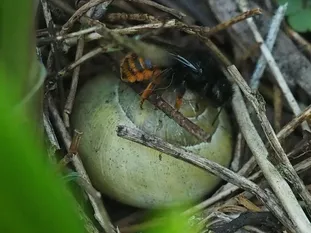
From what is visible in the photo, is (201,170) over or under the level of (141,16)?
under

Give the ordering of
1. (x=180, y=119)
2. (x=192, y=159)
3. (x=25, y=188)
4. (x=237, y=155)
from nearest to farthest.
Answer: (x=25, y=188) → (x=192, y=159) → (x=180, y=119) → (x=237, y=155)

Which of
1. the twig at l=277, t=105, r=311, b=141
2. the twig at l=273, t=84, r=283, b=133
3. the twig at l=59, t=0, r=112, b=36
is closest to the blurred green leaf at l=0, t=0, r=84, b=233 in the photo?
the twig at l=59, t=0, r=112, b=36

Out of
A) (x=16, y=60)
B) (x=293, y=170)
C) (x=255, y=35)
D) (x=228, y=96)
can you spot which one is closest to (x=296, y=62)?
(x=255, y=35)

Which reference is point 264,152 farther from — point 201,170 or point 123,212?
point 123,212

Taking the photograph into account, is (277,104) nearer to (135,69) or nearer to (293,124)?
(293,124)

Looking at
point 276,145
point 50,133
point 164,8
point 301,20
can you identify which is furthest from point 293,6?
point 50,133

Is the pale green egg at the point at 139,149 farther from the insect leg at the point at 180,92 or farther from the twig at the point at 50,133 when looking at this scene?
the twig at the point at 50,133

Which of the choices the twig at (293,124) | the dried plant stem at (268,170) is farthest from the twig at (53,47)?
the twig at (293,124)

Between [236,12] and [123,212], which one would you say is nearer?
[123,212]
